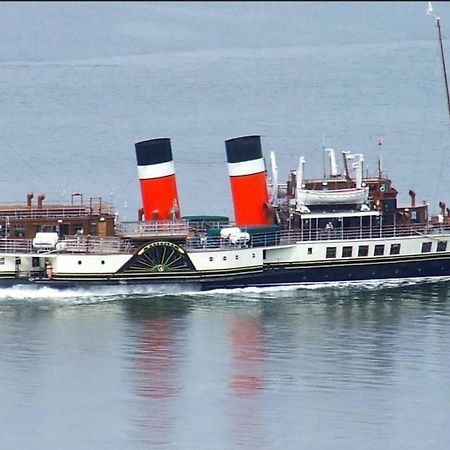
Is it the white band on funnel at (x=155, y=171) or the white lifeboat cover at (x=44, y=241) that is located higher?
the white band on funnel at (x=155, y=171)

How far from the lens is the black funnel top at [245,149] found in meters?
65.9

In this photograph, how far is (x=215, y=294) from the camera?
64188mm

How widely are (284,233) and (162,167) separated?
426 cm

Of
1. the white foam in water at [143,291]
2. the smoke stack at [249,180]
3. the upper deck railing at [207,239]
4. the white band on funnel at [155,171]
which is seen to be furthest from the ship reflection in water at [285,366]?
the white band on funnel at [155,171]

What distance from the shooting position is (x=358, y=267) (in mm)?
65625

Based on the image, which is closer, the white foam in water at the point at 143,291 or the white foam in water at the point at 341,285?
the white foam in water at the point at 143,291

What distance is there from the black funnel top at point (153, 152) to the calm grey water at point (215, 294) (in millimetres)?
4354

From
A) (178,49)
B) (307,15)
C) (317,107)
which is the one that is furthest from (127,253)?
(307,15)

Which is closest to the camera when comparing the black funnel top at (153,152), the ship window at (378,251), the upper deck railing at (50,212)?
the upper deck railing at (50,212)

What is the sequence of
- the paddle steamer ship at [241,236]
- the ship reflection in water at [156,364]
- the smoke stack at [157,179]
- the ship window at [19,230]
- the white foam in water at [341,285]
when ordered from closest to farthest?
the ship reflection in water at [156,364] → the paddle steamer ship at [241,236] → the ship window at [19,230] → the white foam in water at [341,285] → the smoke stack at [157,179]

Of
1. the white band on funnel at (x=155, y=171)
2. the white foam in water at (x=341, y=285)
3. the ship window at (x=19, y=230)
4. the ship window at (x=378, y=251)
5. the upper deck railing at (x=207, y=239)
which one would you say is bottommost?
the white foam in water at (x=341, y=285)

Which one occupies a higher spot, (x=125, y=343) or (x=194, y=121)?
(x=194, y=121)

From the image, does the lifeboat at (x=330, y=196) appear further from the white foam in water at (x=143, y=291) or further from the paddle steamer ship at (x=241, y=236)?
the white foam in water at (x=143, y=291)

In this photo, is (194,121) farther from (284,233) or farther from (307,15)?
(307,15)
